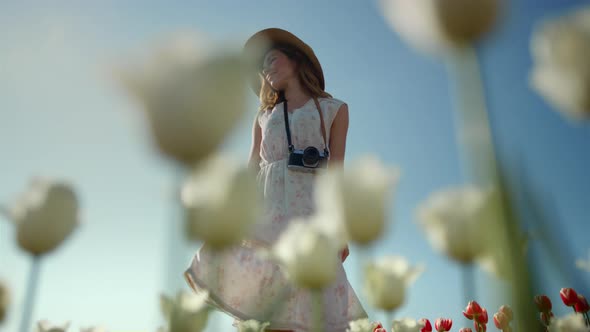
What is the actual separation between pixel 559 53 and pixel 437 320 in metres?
2.13

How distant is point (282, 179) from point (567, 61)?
6.62 feet

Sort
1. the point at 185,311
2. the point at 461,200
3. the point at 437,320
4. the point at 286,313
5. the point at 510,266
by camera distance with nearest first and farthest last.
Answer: the point at 510,266 < the point at 461,200 < the point at 185,311 < the point at 286,313 < the point at 437,320

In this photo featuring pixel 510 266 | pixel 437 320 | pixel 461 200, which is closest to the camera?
pixel 510 266

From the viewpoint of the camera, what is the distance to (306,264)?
0.76 meters

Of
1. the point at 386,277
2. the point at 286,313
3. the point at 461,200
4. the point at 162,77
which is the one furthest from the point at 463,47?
the point at 286,313

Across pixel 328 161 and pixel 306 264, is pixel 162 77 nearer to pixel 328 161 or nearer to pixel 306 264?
pixel 306 264

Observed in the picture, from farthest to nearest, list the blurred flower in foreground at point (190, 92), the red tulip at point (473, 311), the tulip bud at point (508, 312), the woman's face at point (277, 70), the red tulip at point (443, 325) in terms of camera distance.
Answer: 1. the woman's face at point (277, 70)
2. the red tulip at point (443, 325)
3. the red tulip at point (473, 311)
4. the tulip bud at point (508, 312)
5. the blurred flower in foreground at point (190, 92)

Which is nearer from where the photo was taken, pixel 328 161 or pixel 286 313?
pixel 286 313

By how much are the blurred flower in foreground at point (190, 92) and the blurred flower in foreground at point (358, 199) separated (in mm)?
230

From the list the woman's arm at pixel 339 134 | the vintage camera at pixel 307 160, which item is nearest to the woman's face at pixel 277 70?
the woman's arm at pixel 339 134

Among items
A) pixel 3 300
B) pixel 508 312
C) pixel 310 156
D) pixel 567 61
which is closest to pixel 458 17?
pixel 567 61

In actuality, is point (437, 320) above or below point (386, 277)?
below

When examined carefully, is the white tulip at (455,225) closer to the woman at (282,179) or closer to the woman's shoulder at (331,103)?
the woman at (282,179)

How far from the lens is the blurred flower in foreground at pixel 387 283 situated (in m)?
0.90
